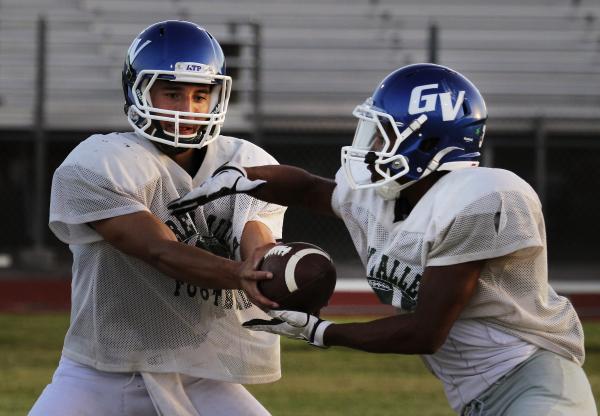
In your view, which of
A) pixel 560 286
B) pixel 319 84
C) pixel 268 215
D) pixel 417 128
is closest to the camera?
pixel 417 128

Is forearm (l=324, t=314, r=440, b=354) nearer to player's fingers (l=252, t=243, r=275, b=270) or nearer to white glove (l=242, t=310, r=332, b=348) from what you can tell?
white glove (l=242, t=310, r=332, b=348)

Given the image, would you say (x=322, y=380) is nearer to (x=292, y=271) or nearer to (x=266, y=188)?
(x=266, y=188)

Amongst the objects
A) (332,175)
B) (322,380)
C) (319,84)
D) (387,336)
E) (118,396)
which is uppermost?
(387,336)

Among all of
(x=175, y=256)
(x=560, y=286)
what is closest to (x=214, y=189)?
(x=175, y=256)

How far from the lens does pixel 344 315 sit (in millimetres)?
10531

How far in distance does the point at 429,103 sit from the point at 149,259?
97 centimetres

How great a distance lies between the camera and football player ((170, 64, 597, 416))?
3.28m

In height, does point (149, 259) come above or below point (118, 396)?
above

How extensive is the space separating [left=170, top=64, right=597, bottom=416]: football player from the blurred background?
7.63 meters

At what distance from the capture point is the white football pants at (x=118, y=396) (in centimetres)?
365

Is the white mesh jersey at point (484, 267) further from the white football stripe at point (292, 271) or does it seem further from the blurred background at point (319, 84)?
the blurred background at point (319, 84)

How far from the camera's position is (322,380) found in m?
7.59

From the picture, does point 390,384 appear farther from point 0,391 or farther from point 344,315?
point 344,315

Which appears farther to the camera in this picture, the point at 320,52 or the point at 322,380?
the point at 320,52
